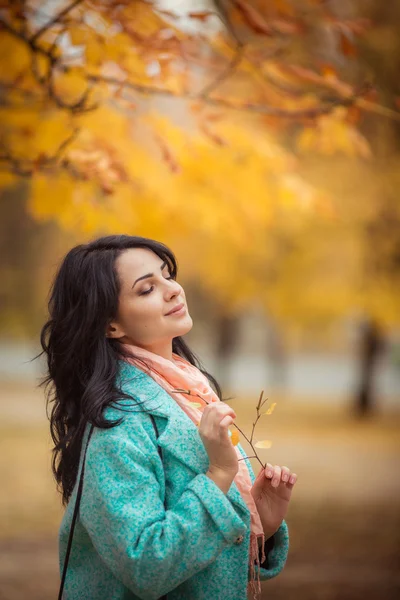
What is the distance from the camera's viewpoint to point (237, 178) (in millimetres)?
4711

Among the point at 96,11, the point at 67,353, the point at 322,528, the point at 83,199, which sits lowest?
the point at 322,528

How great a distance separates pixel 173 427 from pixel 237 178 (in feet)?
10.2

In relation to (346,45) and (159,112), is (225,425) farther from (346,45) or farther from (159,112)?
(159,112)

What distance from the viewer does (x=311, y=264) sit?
464 inches

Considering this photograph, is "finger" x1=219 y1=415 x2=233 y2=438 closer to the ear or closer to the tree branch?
the ear

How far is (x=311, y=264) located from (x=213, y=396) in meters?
9.96

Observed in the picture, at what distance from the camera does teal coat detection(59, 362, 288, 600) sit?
1.69m

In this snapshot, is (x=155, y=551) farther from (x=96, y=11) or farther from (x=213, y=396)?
(x=96, y=11)

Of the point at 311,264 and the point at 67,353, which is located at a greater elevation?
the point at 67,353

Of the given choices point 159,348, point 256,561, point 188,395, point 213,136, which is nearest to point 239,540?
point 256,561

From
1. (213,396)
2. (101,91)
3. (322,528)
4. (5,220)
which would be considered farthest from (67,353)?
(5,220)

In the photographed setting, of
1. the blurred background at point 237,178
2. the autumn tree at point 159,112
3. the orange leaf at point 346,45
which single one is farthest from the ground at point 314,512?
the orange leaf at point 346,45

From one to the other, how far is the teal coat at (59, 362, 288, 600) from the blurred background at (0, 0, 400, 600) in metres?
0.79

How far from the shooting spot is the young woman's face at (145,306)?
198cm
